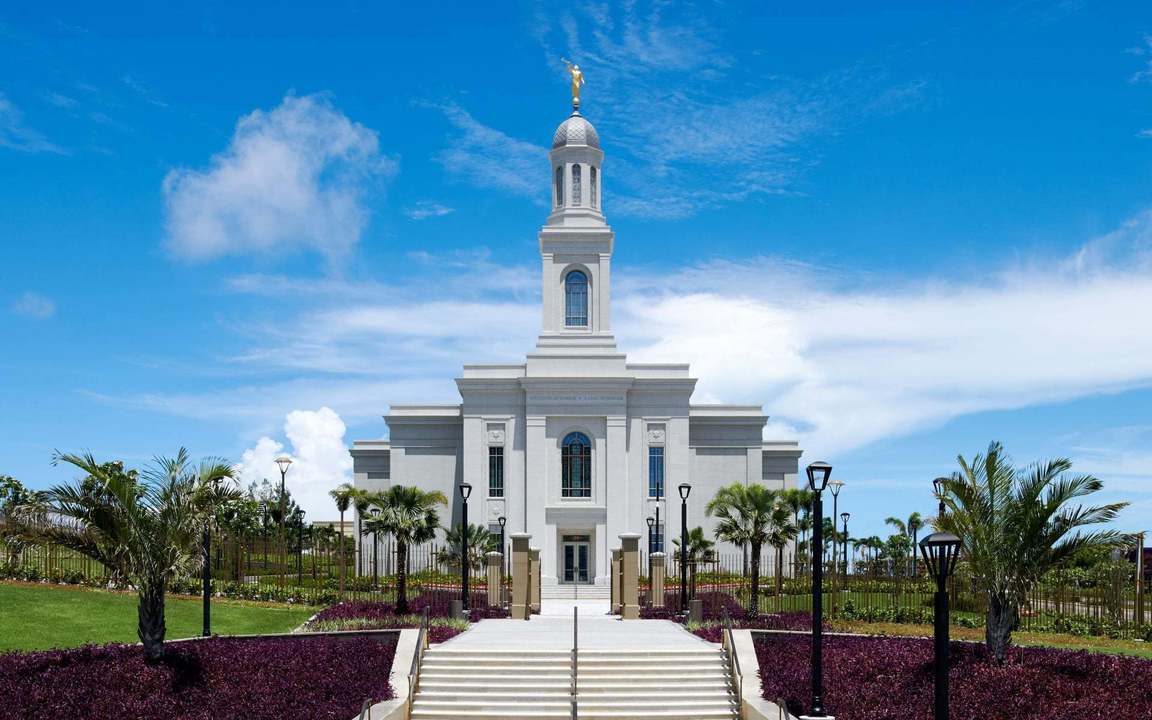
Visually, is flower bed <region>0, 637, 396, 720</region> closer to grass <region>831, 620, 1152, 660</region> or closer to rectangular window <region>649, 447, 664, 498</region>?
grass <region>831, 620, 1152, 660</region>

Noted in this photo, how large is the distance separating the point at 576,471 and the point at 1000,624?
114 ft

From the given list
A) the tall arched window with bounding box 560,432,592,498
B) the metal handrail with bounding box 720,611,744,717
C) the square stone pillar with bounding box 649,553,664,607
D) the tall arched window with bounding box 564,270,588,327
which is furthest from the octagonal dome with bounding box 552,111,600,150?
the metal handrail with bounding box 720,611,744,717

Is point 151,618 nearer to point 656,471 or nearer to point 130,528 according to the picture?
point 130,528

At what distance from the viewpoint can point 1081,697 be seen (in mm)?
18578

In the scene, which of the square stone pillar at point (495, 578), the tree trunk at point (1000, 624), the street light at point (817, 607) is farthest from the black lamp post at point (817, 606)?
the square stone pillar at point (495, 578)

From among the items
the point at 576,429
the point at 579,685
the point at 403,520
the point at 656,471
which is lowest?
the point at 579,685

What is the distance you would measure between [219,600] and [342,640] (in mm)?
12239

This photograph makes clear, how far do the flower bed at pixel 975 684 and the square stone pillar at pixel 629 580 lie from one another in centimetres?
1090

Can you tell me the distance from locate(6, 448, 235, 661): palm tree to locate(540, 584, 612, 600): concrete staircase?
99.0 feet

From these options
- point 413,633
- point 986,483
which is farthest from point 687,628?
point 986,483

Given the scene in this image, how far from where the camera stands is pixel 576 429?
54.1 meters

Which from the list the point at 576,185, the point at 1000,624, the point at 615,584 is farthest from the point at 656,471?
the point at 1000,624

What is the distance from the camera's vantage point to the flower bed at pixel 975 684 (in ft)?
59.5

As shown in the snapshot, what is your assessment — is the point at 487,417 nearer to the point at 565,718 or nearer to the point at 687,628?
the point at 687,628
